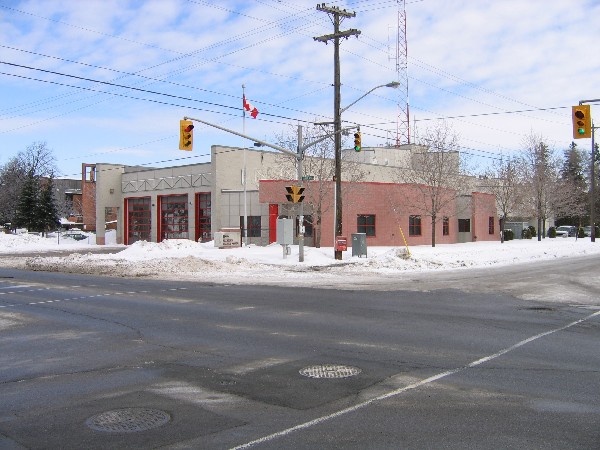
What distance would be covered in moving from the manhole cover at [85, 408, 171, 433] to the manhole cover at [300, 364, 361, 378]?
6.92ft

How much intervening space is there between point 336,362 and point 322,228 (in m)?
33.2

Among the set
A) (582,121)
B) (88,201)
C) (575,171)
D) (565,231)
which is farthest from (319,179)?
(575,171)

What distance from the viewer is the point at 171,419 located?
18.4ft

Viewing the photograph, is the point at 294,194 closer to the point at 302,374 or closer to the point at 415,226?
the point at 302,374

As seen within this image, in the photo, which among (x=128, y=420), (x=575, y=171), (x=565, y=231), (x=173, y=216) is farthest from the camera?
(x=575, y=171)

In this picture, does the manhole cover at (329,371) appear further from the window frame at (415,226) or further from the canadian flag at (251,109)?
the window frame at (415,226)

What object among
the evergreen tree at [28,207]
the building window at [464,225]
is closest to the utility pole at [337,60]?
the building window at [464,225]

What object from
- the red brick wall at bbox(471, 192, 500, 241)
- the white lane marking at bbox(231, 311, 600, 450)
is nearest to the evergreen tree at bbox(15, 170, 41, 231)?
the red brick wall at bbox(471, 192, 500, 241)

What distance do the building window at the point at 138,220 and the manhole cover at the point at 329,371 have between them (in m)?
50.6

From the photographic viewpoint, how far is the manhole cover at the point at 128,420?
211 inches

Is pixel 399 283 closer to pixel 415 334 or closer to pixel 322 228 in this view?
pixel 415 334

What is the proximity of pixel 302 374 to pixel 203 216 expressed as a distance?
145ft

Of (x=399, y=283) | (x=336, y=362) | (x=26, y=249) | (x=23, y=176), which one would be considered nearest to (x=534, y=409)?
(x=336, y=362)

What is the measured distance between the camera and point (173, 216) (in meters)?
53.8
